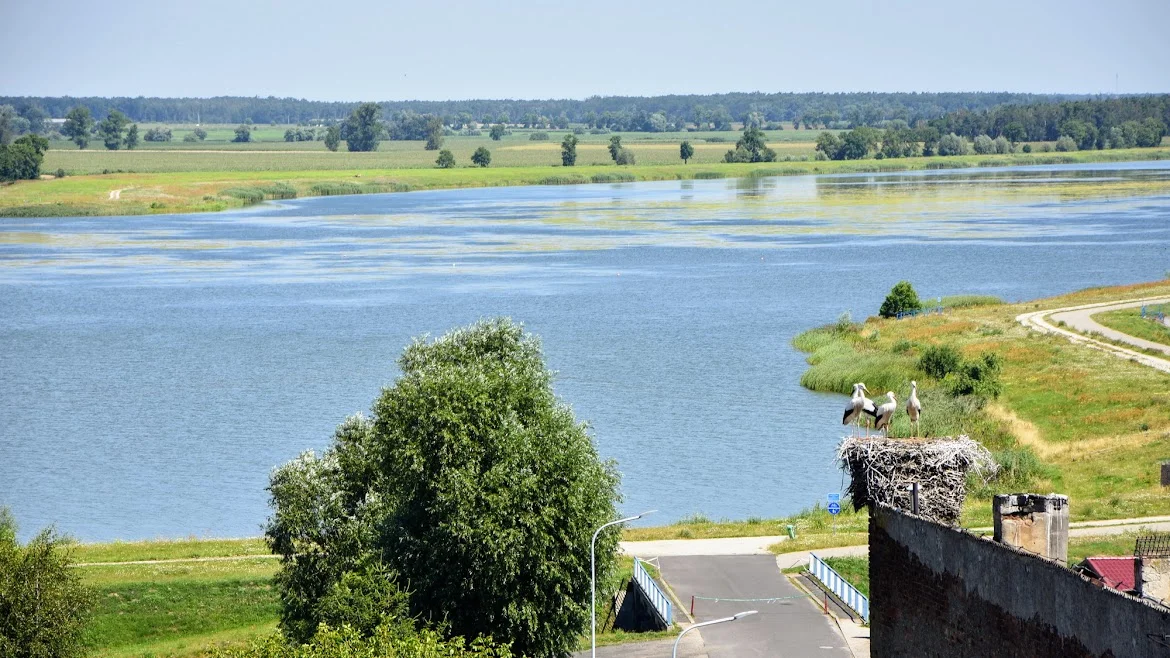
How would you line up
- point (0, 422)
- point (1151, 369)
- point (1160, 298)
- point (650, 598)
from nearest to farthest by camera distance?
point (650, 598), point (1151, 369), point (0, 422), point (1160, 298)

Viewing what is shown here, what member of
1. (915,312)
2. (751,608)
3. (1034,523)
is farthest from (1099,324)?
(1034,523)

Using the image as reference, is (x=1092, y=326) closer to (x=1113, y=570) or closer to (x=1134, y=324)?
(x=1134, y=324)

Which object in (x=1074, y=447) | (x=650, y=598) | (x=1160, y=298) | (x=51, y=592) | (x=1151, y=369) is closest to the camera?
(x=51, y=592)

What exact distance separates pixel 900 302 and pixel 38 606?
2234 inches

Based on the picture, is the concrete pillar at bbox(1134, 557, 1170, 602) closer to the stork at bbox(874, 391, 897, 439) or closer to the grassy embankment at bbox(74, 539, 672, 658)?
the stork at bbox(874, 391, 897, 439)

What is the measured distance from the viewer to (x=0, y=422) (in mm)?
64188

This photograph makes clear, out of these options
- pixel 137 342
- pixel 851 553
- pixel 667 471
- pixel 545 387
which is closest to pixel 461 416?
pixel 545 387

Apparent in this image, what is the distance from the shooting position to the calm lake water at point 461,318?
53.0 metres

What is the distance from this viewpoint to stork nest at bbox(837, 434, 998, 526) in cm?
1980

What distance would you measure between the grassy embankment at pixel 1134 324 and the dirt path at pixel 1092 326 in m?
0.47

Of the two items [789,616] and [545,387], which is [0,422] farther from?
[789,616]

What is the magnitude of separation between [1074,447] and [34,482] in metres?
35.0

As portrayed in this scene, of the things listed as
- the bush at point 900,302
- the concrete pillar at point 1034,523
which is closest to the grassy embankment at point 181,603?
the concrete pillar at point 1034,523

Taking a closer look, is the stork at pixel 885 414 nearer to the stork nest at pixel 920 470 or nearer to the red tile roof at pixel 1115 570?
the stork nest at pixel 920 470
